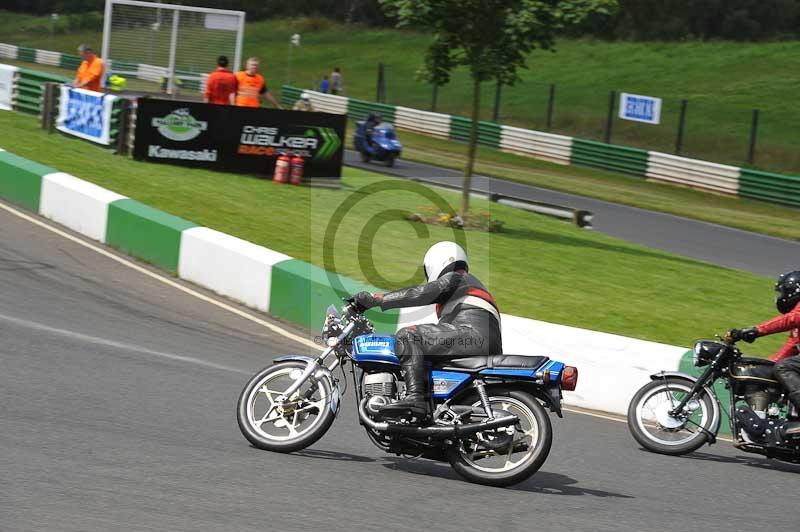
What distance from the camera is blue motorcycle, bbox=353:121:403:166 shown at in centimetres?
2947

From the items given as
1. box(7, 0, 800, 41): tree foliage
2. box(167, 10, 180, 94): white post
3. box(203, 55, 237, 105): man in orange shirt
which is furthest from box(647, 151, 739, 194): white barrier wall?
box(7, 0, 800, 41): tree foliage

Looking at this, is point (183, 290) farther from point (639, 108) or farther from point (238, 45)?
point (639, 108)

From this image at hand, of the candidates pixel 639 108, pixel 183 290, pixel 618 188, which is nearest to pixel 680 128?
pixel 639 108

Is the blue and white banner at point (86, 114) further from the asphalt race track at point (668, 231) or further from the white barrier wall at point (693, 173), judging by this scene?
the white barrier wall at point (693, 173)

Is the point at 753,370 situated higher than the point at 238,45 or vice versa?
the point at 238,45

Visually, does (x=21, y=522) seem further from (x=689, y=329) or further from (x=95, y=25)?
(x=95, y=25)

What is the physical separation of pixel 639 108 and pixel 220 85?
2170 cm

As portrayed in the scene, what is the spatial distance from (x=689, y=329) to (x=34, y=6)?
8031cm

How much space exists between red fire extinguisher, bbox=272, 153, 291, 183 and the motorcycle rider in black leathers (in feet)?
44.9

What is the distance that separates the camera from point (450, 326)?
23.1 ft

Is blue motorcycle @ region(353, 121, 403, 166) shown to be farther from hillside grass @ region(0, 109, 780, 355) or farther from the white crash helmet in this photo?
the white crash helmet

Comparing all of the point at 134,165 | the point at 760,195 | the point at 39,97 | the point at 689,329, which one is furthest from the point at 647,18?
the point at 689,329

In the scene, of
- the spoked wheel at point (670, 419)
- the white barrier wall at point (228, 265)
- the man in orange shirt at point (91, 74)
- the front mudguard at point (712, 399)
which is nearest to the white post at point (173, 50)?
the man in orange shirt at point (91, 74)

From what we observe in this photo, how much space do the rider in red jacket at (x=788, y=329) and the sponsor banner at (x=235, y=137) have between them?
13.2 m
